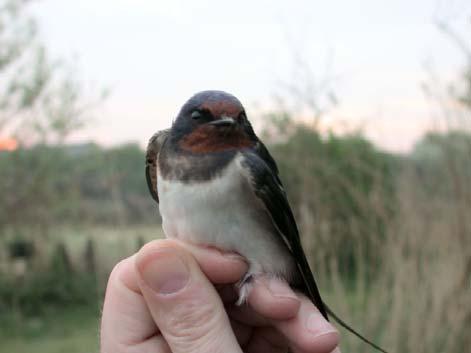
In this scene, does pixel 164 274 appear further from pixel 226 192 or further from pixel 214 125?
pixel 214 125

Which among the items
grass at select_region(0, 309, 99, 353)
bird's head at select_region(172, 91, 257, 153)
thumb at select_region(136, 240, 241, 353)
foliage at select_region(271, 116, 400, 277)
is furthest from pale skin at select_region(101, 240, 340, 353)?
grass at select_region(0, 309, 99, 353)

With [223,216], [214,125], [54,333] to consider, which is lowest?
[54,333]

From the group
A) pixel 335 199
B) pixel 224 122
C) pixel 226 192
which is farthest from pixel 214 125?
pixel 335 199

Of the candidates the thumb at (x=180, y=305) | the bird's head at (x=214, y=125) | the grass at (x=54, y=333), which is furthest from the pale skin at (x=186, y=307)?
the grass at (x=54, y=333)

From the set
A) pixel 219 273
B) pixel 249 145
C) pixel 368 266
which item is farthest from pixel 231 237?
pixel 368 266

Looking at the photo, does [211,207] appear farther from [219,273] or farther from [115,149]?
[115,149]

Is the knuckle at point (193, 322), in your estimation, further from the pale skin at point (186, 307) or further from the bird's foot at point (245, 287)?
the bird's foot at point (245, 287)
